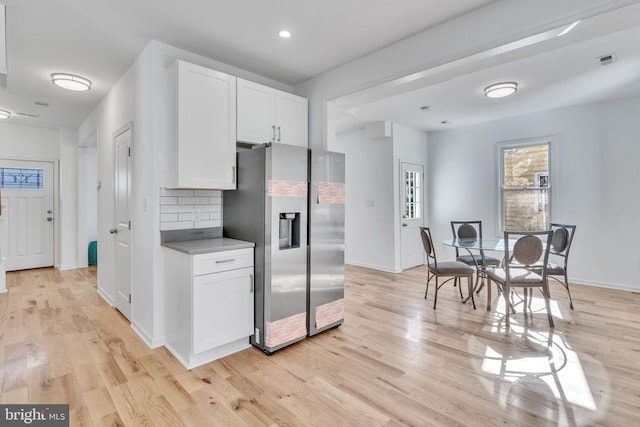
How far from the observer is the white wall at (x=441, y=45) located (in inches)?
77.2

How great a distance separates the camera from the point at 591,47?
2.93 m

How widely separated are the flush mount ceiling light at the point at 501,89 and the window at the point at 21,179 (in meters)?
7.54

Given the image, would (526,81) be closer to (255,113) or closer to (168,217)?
(255,113)

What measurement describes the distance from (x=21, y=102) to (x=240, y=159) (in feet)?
12.5

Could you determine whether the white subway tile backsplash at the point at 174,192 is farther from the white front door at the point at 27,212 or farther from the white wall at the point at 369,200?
the white front door at the point at 27,212

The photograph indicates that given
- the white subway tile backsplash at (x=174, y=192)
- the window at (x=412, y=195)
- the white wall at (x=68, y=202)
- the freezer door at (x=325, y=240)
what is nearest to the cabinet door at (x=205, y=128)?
the white subway tile backsplash at (x=174, y=192)

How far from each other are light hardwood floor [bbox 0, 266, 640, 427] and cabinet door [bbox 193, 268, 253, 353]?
197 millimetres

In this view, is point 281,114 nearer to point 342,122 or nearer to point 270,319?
point 270,319

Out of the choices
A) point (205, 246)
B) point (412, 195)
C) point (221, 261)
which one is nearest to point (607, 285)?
point (412, 195)

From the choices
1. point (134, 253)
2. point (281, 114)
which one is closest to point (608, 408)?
point (281, 114)

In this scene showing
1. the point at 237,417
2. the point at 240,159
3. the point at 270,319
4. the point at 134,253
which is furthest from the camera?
the point at 134,253

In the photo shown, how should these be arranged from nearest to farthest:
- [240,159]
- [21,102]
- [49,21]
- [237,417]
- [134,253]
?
1. [237,417]
2. [49,21]
3. [240,159]
4. [134,253]
5. [21,102]

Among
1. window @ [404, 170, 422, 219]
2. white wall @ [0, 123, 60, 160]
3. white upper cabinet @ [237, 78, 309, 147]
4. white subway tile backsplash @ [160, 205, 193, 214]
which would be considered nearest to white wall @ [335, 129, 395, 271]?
window @ [404, 170, 422, 219]

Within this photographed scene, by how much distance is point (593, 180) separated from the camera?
15.3ft
